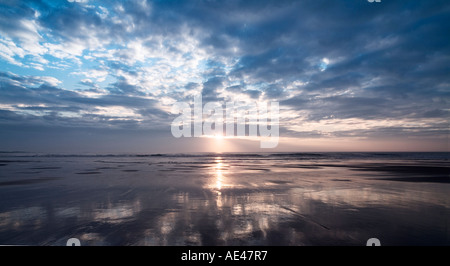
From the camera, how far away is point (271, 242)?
16.5ft

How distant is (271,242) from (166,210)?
14.0ft

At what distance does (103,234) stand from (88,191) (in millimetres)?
7125

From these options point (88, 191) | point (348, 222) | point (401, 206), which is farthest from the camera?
point (88, 191)

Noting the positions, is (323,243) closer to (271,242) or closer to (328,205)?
(271,242)

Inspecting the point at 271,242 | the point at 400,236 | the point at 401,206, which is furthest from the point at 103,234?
the point at 401,206
